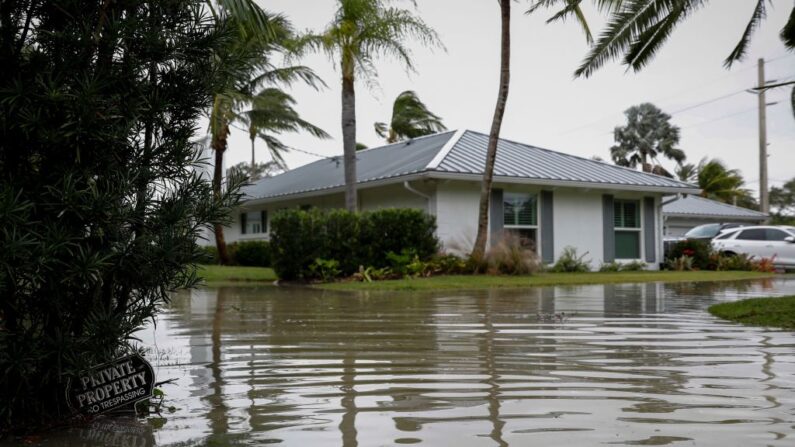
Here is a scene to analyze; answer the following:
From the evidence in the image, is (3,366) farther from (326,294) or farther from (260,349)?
(326,294)

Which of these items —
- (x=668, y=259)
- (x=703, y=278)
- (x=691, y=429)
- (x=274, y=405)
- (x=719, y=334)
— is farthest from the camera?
(x=668, y=259)

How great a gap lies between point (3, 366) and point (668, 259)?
77.3 ft

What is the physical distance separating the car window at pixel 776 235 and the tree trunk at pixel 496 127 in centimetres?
1260

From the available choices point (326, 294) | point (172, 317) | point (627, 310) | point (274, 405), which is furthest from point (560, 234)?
point (274, 405)

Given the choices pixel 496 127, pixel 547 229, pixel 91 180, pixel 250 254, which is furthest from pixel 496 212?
pixel 91 180

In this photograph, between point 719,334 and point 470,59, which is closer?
point 719,334

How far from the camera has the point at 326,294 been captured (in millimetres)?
13344

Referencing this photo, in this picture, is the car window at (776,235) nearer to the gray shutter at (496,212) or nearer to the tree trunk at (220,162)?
the gray shutter at (496,212)

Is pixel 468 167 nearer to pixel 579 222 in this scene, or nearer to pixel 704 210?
pixel 579 222

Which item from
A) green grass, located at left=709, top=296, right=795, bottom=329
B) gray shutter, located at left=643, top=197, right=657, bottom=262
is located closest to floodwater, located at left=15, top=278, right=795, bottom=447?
green grass, located at left=709, top=296, right=795, bottom=329

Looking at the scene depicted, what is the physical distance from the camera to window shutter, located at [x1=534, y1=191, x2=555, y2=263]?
2158 centimetres

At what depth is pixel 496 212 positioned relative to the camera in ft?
67.6

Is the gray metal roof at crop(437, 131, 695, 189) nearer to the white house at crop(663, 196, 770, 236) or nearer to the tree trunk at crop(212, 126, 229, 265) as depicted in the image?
the tree trunk at crop(212, 126, 229, 265)

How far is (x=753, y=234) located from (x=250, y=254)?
1841cm
